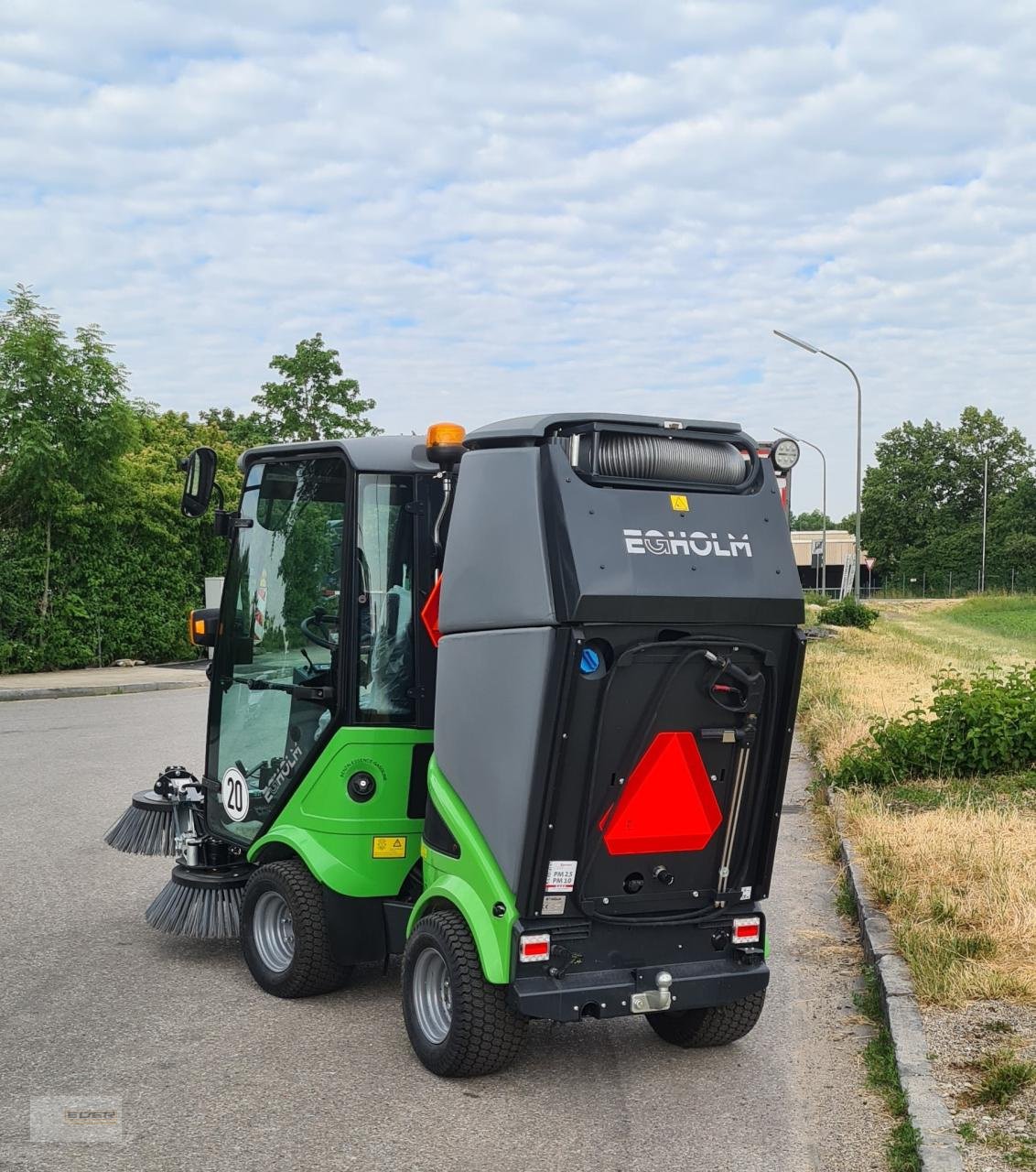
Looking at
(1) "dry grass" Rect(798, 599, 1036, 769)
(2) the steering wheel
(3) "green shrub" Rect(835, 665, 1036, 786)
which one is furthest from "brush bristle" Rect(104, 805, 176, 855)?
(1) "dry grass" Rect(798, 599, 1036, 769)

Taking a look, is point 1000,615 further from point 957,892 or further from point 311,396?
point 957,892

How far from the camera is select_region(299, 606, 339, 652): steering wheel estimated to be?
5.60m

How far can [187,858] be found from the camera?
6336mm

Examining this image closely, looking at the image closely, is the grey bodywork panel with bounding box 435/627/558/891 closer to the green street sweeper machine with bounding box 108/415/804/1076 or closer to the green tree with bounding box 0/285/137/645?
the green street sweeper machine with bounding box 108/415/804/1076

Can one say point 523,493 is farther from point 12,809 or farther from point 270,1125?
point 12,809

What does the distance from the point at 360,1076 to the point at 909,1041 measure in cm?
199

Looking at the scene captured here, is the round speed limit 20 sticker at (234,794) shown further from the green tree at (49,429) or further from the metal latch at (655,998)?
the green tree at (49,429)

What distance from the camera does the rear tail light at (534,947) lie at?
14.7 feet

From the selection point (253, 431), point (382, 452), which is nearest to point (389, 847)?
point (382, 452)

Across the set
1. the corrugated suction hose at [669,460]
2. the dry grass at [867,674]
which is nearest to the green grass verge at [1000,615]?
the dry grass at [867,674]

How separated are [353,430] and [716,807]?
30.9m

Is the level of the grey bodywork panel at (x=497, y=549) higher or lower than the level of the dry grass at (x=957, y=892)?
higher

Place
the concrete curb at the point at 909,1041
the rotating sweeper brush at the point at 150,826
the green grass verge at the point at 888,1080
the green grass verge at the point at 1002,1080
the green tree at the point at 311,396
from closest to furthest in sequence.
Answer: the concrete curb at the point at 909,1041, the green grass verge at the point at 888,1080, the green grass verge at the point at 1002,1080, the rotating sweeper brush at the point at 150,826, the green tree at the point at 311,396

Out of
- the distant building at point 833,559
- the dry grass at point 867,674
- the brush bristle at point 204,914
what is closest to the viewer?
the brush bristle at point 204,914
